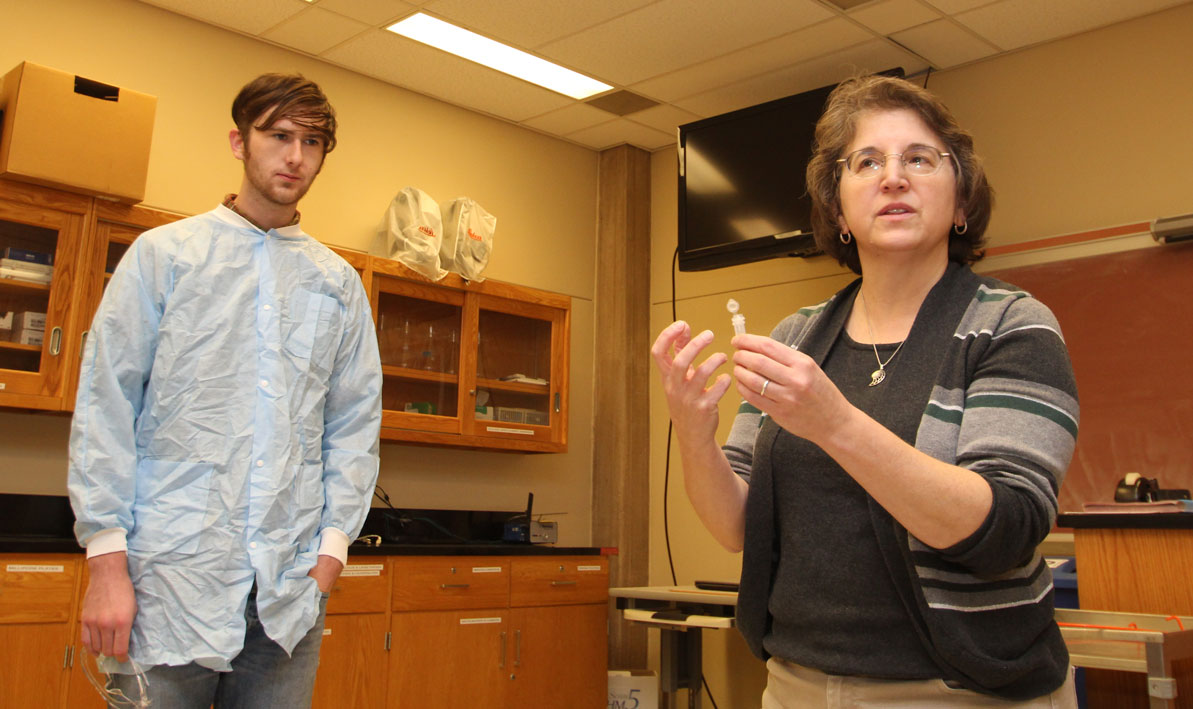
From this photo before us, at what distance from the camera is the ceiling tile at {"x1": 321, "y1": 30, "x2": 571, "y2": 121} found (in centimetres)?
390

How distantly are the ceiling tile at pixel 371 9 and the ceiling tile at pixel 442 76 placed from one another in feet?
0.36

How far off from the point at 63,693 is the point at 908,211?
262 cm

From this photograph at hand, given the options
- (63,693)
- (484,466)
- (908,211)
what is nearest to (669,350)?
(908,211)

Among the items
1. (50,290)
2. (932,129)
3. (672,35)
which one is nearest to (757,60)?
(672,35)

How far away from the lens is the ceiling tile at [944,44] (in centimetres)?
365

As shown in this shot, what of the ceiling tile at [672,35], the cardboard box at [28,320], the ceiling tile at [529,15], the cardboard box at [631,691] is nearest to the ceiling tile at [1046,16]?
the ceiling tile at [672,35]

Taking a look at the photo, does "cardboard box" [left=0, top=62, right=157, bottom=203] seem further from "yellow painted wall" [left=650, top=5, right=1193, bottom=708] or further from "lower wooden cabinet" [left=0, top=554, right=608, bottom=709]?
"yellow painted wall" [left=650, top=5, right=1193, bottom=708]

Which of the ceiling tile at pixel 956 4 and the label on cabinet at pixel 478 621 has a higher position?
the ceiling tile at pixel 956 4

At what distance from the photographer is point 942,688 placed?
0.84m

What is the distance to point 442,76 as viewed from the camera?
4.17m

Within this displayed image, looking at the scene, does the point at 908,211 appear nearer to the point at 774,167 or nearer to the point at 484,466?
the point at 774,167

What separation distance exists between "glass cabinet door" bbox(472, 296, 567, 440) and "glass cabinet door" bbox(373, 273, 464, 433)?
0.12 m

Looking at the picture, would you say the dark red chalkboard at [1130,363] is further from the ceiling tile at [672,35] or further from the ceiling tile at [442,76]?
the ceiling tile at [442,76]

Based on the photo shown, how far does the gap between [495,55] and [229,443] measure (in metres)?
2.86
